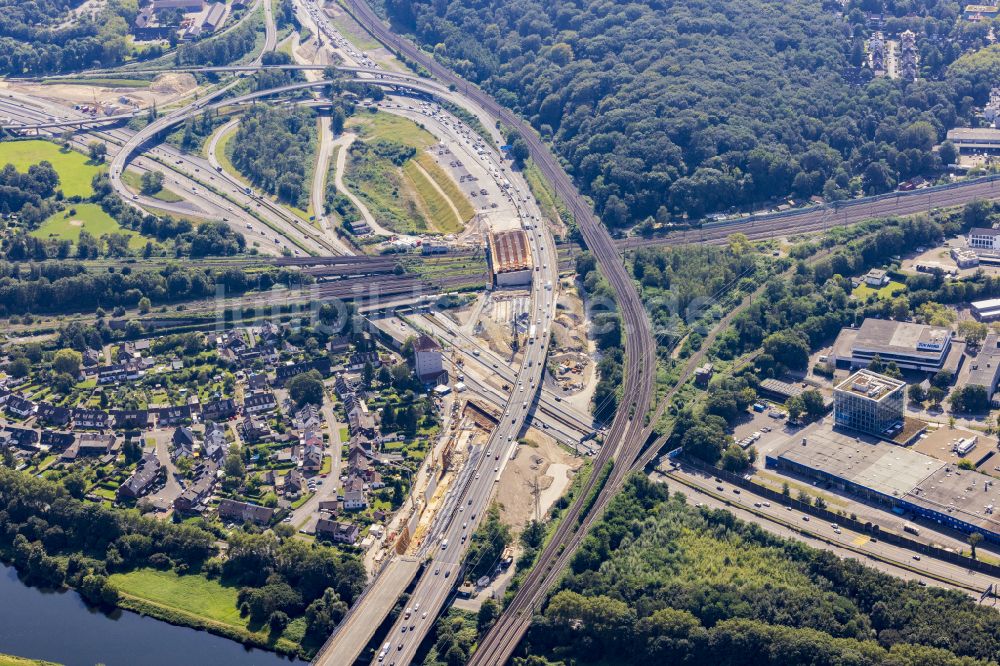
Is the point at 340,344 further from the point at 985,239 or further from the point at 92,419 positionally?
the point at 985,239

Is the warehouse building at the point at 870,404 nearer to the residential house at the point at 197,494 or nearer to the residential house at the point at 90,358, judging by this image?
the residential house at the point at 197,494

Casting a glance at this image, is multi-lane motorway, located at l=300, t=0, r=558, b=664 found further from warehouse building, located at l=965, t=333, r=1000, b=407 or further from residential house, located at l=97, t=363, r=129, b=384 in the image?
warehouse building, located at l=965, t=333, r=1000, b=407

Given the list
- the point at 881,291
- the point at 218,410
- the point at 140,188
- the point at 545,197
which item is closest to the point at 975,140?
the point at 881,291

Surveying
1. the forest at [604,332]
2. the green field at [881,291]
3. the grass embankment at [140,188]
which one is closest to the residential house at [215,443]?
the forest at [604,332]

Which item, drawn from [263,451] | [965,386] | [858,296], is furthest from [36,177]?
[965,386]

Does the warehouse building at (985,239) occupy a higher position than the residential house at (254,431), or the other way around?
the warehouse building at (985,239)

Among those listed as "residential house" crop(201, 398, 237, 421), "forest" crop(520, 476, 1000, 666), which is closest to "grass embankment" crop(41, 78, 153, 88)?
"residential house" crop(201, 398, 237, 421)

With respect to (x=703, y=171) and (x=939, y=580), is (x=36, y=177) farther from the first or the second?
(x=939, y=580)
